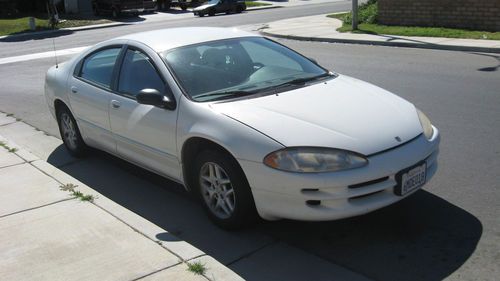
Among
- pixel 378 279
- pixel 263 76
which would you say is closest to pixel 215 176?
pixel 263 76

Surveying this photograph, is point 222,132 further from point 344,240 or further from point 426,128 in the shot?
point 426,128

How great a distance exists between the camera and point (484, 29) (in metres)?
16.3

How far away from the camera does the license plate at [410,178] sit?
158 inches

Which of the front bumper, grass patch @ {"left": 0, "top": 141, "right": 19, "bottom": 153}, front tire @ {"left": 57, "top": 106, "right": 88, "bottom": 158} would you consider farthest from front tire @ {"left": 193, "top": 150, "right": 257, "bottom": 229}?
grass patch @ {"left": 0, "top": 141, "right": 19, "bottom": 153}

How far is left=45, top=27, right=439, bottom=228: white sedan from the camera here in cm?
391

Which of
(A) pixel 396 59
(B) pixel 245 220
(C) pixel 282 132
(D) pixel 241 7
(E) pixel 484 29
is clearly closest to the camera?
(C) pixel 282 132

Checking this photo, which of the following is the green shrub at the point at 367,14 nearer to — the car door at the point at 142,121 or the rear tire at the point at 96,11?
the car door at the point at 142,121

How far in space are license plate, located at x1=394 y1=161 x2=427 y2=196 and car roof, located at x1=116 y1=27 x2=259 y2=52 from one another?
7.43ft

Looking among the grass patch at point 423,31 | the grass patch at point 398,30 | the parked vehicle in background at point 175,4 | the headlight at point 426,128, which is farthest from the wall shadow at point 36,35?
the headlight at point 426,128

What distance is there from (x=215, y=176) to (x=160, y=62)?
3.96ft

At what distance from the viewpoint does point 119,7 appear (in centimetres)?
3722

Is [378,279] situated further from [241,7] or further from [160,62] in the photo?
[241,7]

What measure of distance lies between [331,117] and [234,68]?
1.24 m

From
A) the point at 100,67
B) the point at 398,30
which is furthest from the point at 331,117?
the point at 398,30
